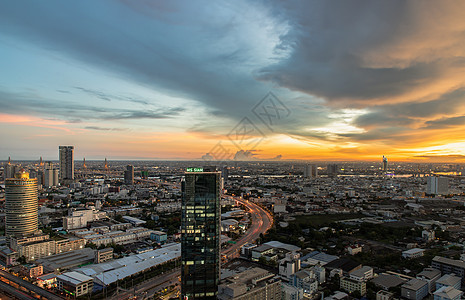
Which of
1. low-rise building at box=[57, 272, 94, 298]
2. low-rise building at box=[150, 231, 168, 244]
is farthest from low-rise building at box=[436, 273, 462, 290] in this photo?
low-rise building at box=[150, 231, 168, 244]

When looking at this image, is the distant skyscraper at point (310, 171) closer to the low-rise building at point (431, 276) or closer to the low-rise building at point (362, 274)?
the low-rise building at point (431, 276)

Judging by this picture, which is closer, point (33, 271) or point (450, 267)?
point (450, 267)

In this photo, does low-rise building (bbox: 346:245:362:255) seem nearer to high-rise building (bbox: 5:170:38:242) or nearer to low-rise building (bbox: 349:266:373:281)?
low-rise building (bbox: 349:266:373:281)

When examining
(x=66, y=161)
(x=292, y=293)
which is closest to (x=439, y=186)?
(x=292, y=293)

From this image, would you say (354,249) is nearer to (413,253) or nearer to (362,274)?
(413,253)

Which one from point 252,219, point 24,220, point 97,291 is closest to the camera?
point 97,291

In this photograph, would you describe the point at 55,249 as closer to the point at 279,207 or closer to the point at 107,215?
the point at 107,215

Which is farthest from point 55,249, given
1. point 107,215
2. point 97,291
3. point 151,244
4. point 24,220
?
point 107,215
